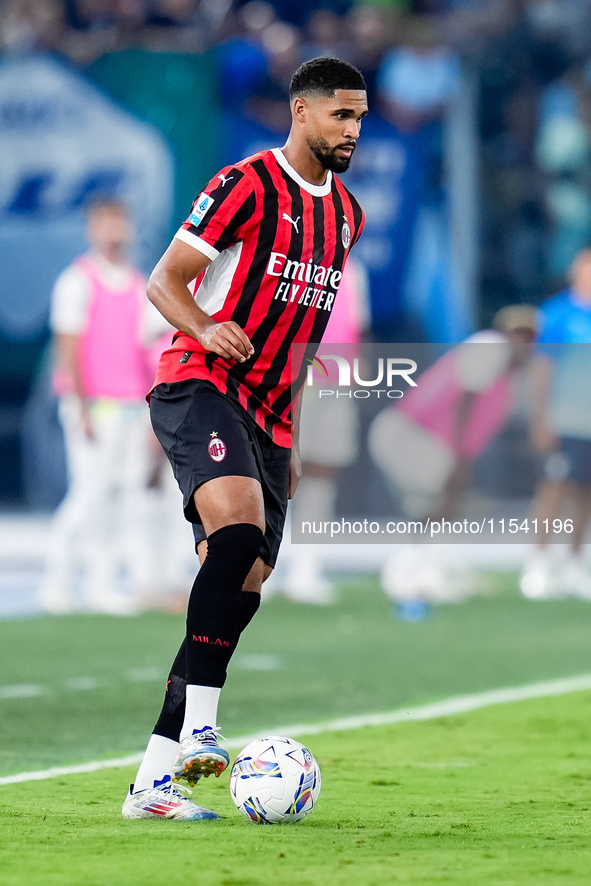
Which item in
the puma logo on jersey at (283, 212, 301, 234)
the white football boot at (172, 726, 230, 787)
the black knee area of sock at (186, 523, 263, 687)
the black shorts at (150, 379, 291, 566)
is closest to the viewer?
the white football boot at (172, 726, 230, 787)

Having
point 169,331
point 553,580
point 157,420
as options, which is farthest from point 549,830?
point 553,580

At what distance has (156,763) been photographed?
419 cm

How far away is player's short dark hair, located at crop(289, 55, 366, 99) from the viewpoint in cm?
436

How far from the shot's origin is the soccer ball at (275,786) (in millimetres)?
4102

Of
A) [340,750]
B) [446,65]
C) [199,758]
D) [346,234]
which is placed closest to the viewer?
[199,758]

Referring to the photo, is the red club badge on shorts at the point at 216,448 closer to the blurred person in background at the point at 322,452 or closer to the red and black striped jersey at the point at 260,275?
the red and black striped jersey at the point at 260,275

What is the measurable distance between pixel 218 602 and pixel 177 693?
0.41 m

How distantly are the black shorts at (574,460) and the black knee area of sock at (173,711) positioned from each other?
7.98 m

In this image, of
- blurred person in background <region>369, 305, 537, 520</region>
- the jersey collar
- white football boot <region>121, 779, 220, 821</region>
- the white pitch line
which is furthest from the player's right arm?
blurred person in background <region>369, 305, 537, 520</region>

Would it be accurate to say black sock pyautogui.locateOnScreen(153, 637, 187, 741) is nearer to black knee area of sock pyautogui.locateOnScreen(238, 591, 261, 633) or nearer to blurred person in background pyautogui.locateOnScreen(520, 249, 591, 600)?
black knee area of sock pyautogui.locateOnScreen(238, 591, 261, 633)

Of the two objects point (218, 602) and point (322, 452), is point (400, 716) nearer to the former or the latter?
point (218, 602)

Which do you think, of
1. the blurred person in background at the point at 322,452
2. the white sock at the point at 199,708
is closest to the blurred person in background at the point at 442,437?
the blurred person in background at the point at 322,452

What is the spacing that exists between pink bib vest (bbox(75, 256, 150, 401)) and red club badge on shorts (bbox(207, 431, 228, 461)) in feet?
21.6

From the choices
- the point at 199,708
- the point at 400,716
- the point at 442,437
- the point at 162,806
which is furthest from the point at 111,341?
the point at 199,708
